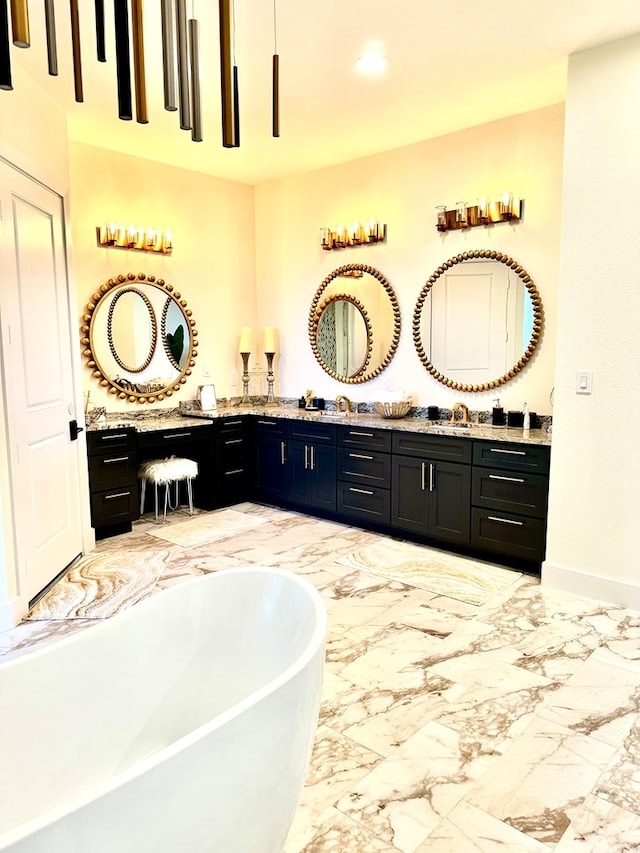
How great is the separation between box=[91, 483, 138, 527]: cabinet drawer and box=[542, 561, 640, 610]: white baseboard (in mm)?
2939

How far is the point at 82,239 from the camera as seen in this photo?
468 cm

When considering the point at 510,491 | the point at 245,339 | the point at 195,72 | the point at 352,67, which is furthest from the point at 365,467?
the point at 195,72

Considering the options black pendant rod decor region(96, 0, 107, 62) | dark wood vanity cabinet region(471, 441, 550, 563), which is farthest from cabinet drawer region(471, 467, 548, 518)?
black pendant rod decor region(96, 0, 107, 62)

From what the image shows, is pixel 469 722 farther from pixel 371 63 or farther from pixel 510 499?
pixel 371 63

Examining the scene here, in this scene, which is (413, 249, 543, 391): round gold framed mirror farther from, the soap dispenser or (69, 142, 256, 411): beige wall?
(69, 142, 256, 411): beige wall

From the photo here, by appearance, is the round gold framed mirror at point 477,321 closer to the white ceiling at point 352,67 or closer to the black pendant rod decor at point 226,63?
the white ceiling at point 352,67

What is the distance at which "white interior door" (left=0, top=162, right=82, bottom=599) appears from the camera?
10.5 feet

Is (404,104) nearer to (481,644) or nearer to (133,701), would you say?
(481,644)

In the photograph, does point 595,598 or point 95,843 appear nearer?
point 95,843

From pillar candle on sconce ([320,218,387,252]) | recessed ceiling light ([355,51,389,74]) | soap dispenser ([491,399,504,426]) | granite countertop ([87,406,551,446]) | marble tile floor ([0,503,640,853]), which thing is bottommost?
marble tile floor ([0,503,640,853])

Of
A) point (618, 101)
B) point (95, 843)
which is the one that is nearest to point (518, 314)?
point (618, 101)

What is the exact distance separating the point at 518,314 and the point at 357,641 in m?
2.49

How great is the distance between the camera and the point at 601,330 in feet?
10.6

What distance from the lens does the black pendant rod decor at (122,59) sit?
1.61 metres
